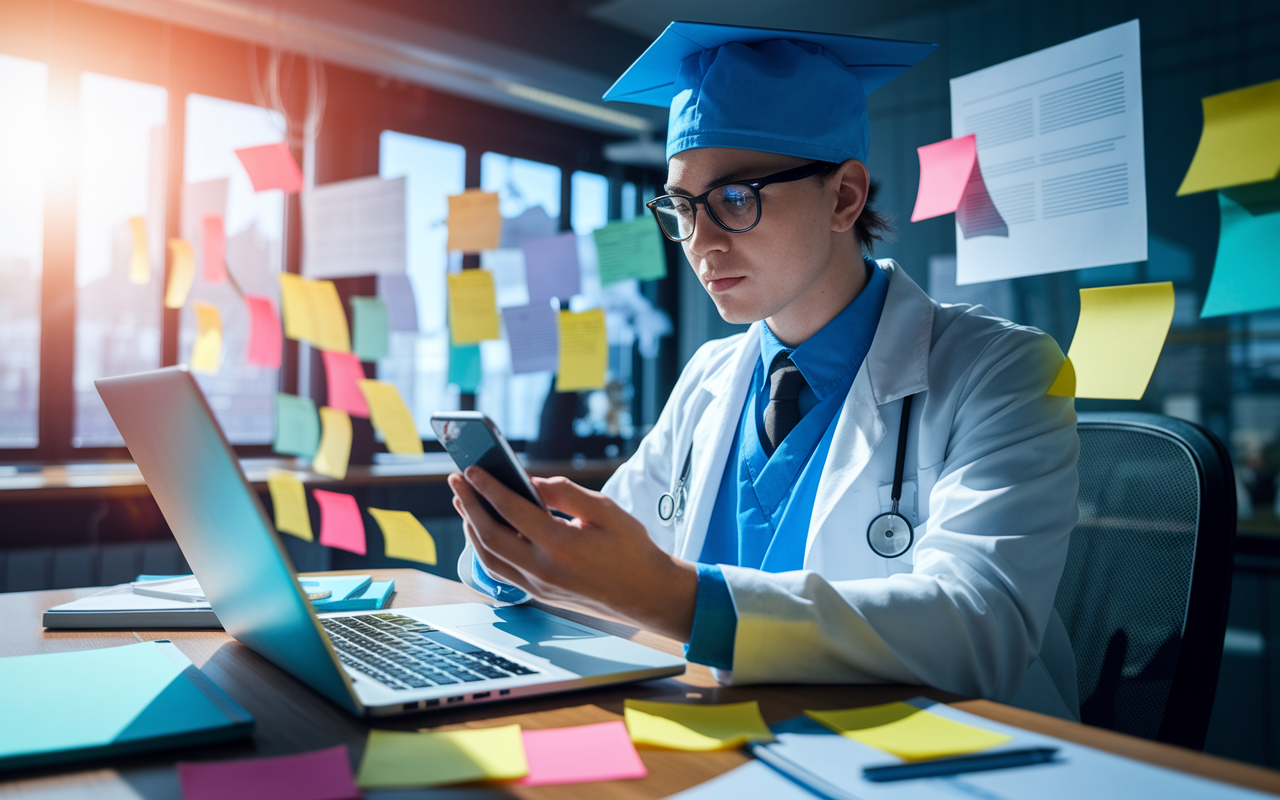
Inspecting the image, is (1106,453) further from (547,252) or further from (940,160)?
(547,252)

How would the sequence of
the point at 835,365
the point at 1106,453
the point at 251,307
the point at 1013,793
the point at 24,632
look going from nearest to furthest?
the point at 1013,793 < the point at 24,632 < the point at 1106,453 < the point at 835,365 < the point at 251,307

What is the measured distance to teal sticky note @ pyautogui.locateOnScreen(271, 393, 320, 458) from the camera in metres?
Result: 2.50

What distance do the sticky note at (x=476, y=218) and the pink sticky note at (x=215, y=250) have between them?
92 centimetres

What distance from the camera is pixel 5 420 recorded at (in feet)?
8.59

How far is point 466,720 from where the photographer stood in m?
0.58

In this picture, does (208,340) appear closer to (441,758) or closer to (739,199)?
(739,199)

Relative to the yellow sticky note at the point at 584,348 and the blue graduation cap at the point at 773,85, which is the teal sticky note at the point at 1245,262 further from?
the yellow sticky note at the point at 584,348

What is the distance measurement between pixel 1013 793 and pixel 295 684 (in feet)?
1.74

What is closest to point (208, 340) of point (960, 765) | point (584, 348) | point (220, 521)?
Answer: point (584, 348)

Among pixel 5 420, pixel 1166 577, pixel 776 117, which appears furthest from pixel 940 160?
pixel 5 420

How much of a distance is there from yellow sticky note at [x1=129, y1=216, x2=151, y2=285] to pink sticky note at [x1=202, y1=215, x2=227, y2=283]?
198mm

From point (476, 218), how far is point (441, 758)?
1.68 m

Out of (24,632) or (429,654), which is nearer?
(429,654)

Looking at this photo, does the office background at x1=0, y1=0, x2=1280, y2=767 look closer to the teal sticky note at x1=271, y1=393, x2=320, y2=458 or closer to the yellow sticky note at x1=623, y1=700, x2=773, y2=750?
the teal sticky note at x1=271, y1=393, x2=320, y2=458
